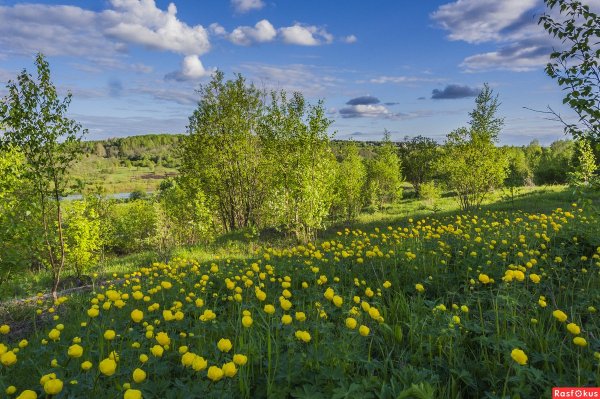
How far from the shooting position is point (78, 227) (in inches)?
510

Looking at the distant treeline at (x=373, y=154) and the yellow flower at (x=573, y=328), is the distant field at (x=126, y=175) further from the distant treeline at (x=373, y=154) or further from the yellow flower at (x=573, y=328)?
the yellow flower at (x=573, y=328)

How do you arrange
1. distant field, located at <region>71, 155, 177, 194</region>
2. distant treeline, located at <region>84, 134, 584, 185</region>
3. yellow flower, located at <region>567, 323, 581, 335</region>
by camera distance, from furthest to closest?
distant field, located at <region>71, 155, 177, 194</region> → distant treeline, located at <region>84, 134, 584, 185</region> → yellow flower, located at <region>567, 323, 581, 335</region>

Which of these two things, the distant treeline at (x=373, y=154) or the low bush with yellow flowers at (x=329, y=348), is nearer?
the low bush with yellow flowers at (x=329, y=348)

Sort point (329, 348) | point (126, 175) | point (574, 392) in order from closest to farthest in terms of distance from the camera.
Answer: point (574, 392) → point (329, 348) → point (126, 175)

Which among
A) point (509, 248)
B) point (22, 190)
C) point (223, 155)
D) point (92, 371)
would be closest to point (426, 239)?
point (509, 248)

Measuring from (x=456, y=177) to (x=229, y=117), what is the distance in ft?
45.7

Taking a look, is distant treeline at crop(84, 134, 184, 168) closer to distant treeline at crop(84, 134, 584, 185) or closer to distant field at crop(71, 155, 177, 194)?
distant treeline at crop(84, 134, 584, 185)

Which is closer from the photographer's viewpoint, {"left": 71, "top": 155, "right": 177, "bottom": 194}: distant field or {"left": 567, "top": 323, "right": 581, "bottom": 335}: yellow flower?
{"left": 567, "top": 323, "right": 581, "bottom": 335}: yellow flower

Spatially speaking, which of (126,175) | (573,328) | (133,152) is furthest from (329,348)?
(133,152)

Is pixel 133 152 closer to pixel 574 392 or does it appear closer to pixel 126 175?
pixel 126 175

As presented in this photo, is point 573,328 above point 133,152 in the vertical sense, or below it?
below

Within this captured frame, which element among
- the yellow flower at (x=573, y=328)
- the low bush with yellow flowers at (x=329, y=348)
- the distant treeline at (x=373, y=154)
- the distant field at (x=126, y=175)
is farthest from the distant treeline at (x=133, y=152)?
the yellow flower at (x=573, y=328)

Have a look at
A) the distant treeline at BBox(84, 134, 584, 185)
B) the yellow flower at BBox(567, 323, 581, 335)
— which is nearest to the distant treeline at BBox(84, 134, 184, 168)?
the distant treeline at BBox(84, 134, 584, 185)

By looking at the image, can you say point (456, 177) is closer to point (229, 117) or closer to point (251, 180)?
point (251, 180)
